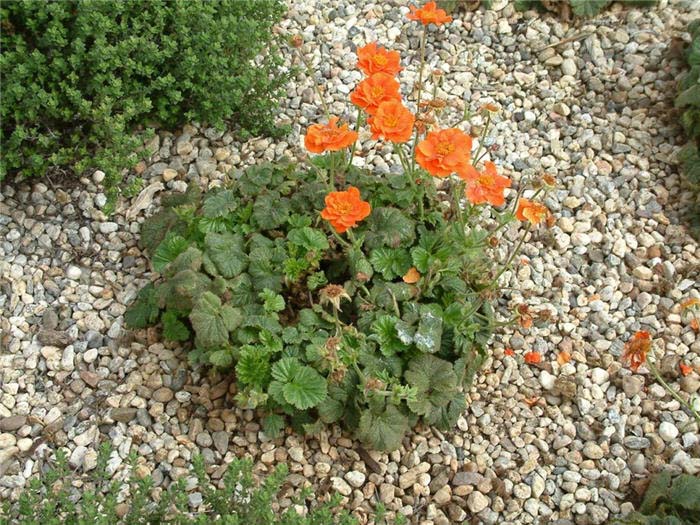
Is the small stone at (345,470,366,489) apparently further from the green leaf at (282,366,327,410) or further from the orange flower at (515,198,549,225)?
the orange flower at (515,198,549,225)

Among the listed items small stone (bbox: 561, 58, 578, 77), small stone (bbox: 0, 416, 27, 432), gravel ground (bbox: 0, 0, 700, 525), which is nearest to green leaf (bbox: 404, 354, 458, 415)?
gravel ground (bbox: 0, 0, 700, 525)

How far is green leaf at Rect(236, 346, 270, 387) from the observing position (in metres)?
2.73

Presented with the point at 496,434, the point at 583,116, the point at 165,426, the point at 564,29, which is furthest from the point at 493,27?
the point at 165,426

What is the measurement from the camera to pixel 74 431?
289 cm

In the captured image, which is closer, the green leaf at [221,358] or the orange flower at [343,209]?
the orange flower at [343,209]

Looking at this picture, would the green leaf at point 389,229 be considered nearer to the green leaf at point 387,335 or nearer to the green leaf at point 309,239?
the green leaf at point 309,239

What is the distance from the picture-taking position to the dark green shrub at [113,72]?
3.10m

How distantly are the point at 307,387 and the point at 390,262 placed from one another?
56cm

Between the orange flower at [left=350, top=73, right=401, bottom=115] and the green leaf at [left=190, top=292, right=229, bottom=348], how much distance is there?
2.69 ft

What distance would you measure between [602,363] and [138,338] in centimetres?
177

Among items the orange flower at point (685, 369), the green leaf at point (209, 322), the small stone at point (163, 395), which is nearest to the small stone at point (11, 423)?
the small stone at point (163, 395)

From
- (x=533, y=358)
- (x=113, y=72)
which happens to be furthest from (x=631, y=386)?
(x=113, y=72)

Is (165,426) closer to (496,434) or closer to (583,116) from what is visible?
(496,434)

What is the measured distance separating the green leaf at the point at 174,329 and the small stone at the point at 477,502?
1.15m
